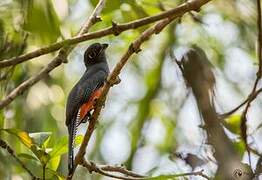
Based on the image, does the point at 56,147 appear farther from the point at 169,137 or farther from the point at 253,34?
the point at 169,137

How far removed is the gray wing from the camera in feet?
10.3

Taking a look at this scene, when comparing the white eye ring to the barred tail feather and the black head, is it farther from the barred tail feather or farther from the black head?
the barred tail feather

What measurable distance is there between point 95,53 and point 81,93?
2.79ft

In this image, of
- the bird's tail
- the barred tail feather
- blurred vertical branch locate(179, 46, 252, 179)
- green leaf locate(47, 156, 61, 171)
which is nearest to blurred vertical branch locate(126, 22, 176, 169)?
the bird's tail

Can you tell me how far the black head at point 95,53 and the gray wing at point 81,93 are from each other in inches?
16.1

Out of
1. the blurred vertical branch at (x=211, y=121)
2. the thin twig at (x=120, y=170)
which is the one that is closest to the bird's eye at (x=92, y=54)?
the thin twig at (x=120, y=170)

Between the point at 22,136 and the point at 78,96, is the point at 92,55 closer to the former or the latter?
the point at 78,96

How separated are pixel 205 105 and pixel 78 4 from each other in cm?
305

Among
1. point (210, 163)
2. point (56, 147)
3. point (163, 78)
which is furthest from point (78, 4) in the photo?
point (210, 163)

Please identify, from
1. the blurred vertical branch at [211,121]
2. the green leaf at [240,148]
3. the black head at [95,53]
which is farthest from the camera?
the black head at [95,53]

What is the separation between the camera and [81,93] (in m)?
3.28

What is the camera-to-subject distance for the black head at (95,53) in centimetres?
406

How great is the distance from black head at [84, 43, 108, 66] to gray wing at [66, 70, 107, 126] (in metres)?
0.41

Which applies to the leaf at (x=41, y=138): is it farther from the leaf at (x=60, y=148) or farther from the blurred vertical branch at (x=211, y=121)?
the blurred vertical branch at (x=211, y=121)
